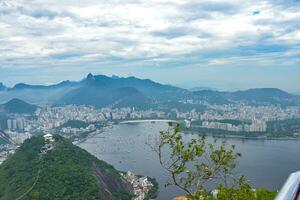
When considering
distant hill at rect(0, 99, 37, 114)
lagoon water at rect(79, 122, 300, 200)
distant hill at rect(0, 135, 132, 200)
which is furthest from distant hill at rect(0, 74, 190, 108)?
distant hill at rect(0, 135, 132, 200)

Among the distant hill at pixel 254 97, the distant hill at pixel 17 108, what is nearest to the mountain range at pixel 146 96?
the distant hill at pixel 254 97

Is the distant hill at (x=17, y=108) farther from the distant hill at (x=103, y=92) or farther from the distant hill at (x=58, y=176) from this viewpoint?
the distant hill at (x=58, y=176)

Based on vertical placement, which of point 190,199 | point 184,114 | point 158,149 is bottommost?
point 184,114

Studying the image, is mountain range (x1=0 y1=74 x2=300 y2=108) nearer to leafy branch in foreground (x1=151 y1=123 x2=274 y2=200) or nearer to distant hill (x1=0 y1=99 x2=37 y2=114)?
distant hill (x1=0 y1=99 x2=37 y2=114)

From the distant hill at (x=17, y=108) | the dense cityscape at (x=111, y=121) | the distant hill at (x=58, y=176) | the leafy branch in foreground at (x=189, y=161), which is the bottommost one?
the dense cityscape at (x=111, y=121)

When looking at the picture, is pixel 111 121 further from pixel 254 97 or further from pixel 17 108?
pixel 254 97

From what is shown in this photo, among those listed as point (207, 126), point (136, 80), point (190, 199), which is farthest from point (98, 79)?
point (190, 199)

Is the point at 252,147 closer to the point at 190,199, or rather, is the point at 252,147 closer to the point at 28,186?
the point at 28,186
